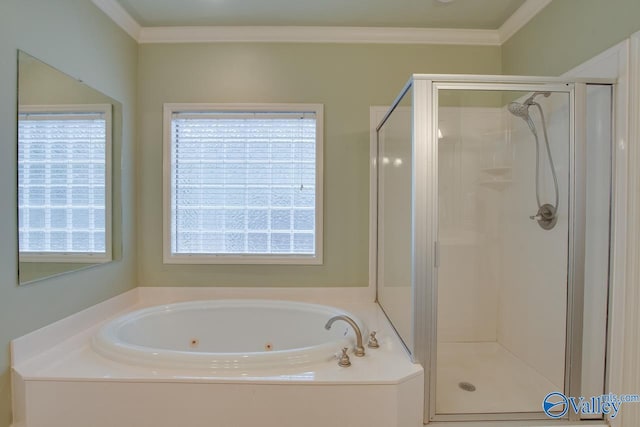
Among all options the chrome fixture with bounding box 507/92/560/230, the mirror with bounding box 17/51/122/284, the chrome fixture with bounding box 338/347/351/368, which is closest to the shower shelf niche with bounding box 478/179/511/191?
the chrome fixture with bounding box 507/92/560/230

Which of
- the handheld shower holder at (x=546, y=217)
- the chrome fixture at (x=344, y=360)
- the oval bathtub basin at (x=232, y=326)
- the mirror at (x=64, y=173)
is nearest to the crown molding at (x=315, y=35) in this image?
the mirror at (x=64, y=173)

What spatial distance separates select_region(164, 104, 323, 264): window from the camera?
7.09 feet

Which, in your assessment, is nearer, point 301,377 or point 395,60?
point 301,377

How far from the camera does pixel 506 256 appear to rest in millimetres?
1915

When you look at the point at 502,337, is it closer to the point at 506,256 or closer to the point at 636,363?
the point at 506,256

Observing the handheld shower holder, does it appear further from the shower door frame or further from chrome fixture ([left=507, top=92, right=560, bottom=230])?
the shower door frame

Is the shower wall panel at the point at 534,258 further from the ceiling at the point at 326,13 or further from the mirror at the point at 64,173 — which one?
the mirror at the point at 64,173

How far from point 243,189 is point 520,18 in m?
2.13

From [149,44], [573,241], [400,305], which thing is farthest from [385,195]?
[149,44]

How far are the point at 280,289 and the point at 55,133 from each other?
Result: 5.10 feet

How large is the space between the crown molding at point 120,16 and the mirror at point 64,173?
0.52 m

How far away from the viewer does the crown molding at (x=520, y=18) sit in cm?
177

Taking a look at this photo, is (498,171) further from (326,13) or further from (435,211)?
(326,13)

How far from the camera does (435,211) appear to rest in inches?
51.2
